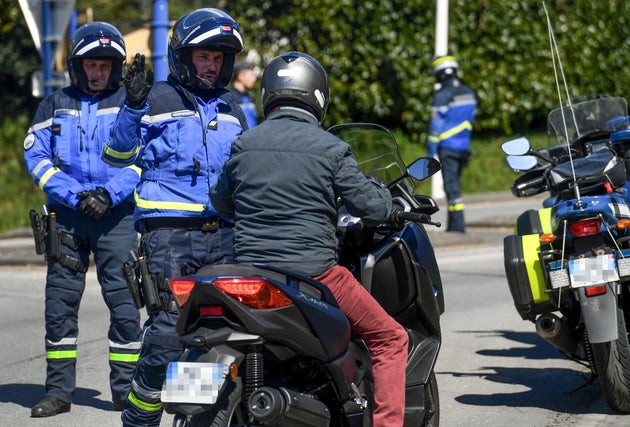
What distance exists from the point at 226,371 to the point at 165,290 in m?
1.23

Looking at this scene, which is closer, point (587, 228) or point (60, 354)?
point (587, 228)

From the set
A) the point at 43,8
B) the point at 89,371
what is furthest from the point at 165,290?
the point at 43,8

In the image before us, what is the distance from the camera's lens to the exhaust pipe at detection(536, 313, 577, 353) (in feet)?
21.1

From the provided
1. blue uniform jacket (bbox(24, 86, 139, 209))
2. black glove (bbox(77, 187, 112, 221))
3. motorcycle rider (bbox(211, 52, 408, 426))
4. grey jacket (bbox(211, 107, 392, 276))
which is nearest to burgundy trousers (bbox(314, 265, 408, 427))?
motorcycle rider (bbox(211, 52, 408, 426))

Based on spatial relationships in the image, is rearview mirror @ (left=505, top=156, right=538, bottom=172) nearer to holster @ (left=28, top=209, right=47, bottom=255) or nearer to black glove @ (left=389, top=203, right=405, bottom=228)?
black glove @ (left=389, top=203, right=405, bottom=228)

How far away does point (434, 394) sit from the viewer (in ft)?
18.1

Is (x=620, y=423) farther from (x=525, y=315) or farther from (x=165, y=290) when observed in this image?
(x=165, y=290)

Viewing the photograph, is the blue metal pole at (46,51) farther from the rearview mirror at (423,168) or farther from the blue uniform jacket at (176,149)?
the rearview mirror at (423,168)

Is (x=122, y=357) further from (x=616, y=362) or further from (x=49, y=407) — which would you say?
(x=616, y=362)

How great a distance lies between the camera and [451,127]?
14.4 m

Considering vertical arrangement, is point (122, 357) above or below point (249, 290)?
below

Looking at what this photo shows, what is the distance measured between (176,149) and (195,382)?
1539 mm

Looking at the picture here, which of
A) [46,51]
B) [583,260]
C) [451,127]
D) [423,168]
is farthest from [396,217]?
[451,127]

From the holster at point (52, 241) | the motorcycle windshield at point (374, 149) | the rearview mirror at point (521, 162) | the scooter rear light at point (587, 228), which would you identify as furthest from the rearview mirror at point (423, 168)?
the holster at point (52, 241)
